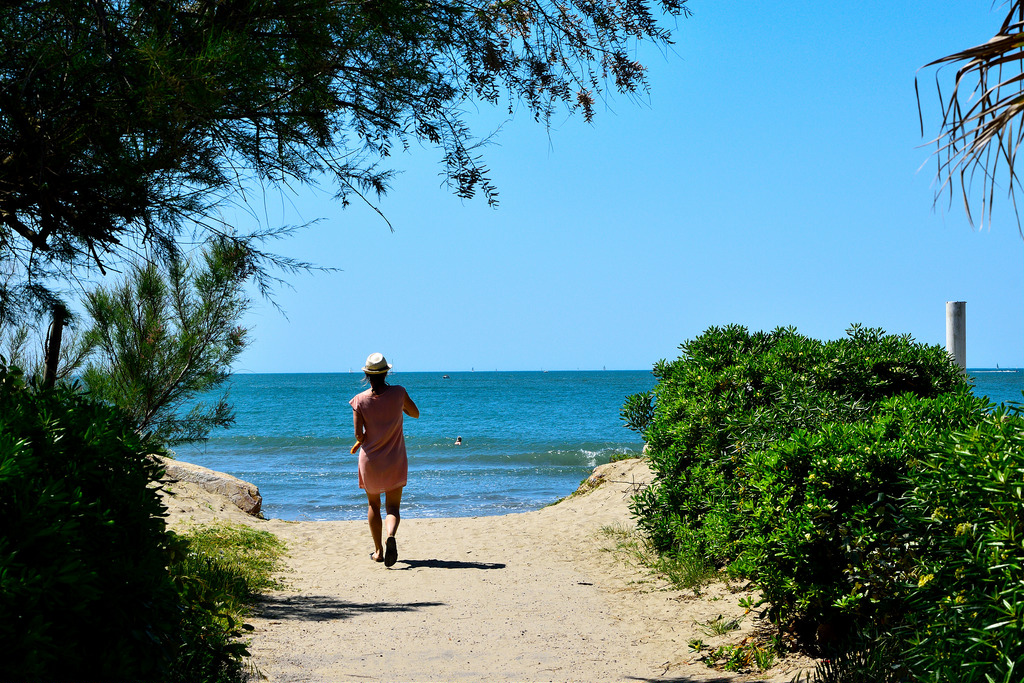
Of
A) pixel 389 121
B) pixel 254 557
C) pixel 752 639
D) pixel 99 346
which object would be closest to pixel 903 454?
pixel 752 639

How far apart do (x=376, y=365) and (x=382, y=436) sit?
751 mm

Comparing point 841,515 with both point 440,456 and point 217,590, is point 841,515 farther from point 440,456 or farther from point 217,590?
point 440,456

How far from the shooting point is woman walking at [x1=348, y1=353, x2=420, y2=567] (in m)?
7.63

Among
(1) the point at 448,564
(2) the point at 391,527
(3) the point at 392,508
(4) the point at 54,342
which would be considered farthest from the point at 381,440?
(4) the point at 54,342

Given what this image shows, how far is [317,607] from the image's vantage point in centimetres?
616

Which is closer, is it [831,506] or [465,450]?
[831,506]

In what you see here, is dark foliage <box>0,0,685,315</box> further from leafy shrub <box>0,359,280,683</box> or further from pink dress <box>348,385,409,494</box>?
pink dress <box>348,385,409,494</box>

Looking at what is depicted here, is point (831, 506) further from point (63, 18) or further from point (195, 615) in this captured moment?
point (63, 18)

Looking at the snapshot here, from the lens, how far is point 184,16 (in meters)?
3.64

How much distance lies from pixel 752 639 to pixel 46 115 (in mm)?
4810

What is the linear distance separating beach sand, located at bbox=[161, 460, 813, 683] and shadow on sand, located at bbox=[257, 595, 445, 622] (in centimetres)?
2

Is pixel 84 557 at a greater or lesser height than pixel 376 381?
lesser

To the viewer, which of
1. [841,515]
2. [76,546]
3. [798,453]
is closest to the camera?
[76,546]

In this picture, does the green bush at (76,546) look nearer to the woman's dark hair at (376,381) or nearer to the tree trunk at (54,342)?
the tree trunk at (54,342)
